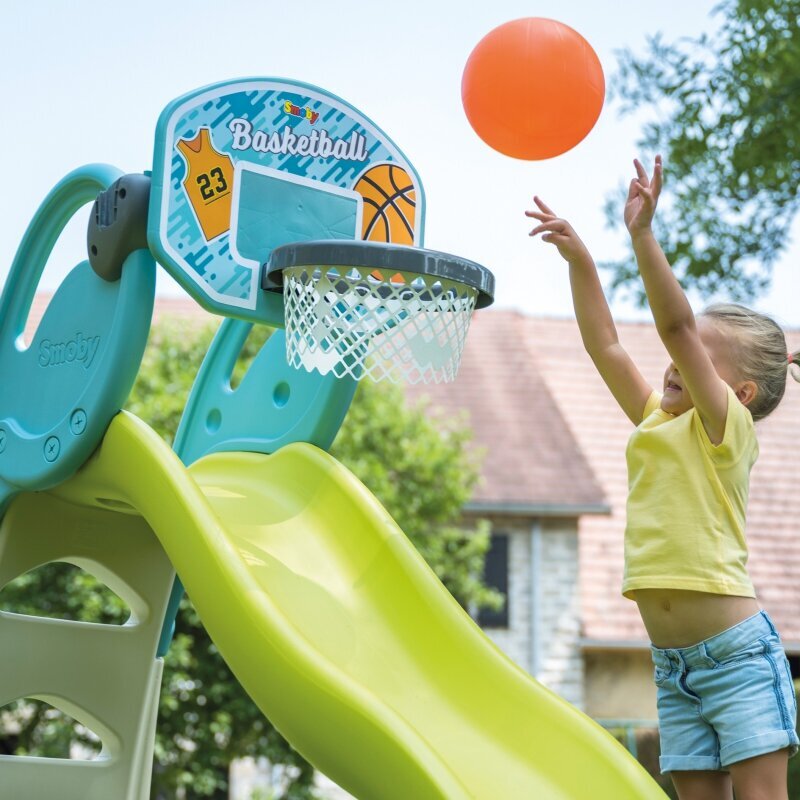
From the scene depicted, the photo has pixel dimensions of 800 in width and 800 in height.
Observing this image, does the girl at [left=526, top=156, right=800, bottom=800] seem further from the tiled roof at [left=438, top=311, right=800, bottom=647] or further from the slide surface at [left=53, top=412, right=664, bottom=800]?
the tiled roof at [left=438, top=311, right=800, bottom=647]

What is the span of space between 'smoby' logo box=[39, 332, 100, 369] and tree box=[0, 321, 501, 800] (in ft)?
17.1

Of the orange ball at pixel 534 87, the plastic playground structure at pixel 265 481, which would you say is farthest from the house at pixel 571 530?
the orange ball at pixel 534 87

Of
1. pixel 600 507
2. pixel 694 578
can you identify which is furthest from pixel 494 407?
pixel 694 578

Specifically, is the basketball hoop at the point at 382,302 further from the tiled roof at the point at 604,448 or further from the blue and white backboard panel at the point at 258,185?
the tiled roof at the point at 604,448

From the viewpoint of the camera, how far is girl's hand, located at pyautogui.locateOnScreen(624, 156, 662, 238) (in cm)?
261

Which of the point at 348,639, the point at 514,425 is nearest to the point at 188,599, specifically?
the point at 514,425

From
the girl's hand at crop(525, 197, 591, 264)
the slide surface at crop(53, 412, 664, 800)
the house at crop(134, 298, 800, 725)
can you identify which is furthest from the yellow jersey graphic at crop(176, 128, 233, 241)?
the house at crop(134, 298, 800, 725)

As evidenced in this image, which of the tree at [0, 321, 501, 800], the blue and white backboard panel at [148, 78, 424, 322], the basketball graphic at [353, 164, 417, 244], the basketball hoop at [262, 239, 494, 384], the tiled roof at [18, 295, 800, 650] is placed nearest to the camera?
the basketball hoop at [262, 239, 494, 384]

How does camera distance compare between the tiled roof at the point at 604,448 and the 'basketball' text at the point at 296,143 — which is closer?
the 'basketball' text at the point at 296,143

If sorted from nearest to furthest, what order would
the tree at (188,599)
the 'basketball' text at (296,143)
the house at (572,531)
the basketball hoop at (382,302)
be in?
the basketball hoop at (382,302) → the 'basketball' text at (296,143) → the tree at (188,599) → the house at (572,531)

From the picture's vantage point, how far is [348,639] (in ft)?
9.96

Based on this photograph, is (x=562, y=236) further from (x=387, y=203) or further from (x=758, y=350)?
(x=387, y=203)

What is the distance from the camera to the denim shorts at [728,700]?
8.28ft

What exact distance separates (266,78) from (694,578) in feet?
6.25
